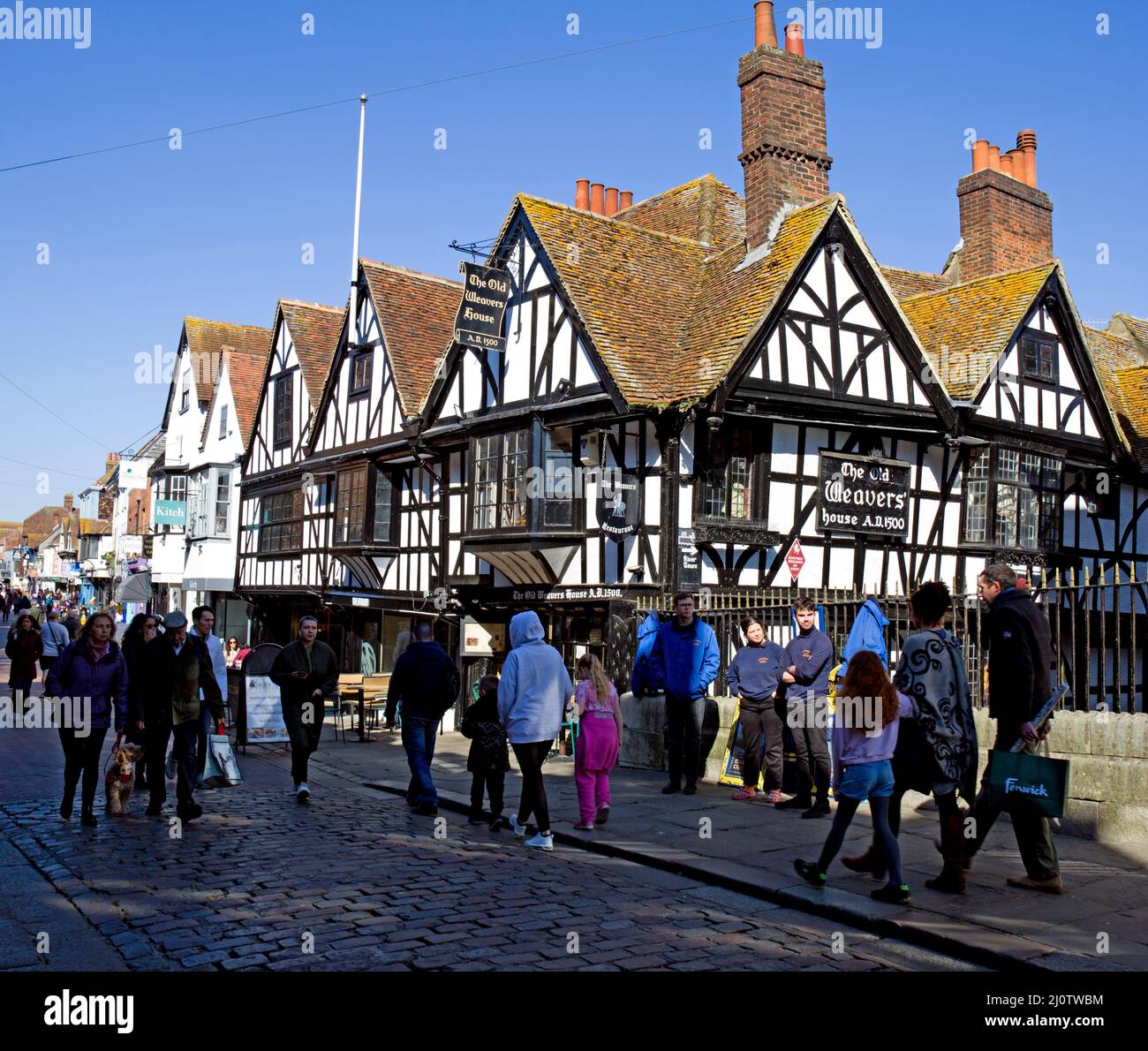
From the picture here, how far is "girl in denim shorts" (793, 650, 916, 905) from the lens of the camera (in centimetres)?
649

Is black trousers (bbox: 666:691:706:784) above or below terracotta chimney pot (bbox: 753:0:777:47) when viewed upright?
below

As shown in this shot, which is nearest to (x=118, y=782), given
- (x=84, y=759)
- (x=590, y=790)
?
(x=84, y=759)

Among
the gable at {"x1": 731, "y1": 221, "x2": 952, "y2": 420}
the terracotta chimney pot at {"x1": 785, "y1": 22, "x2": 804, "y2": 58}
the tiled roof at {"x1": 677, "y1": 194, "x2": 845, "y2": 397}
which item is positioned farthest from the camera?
the terracotta chimney pot at {"x1": 785, "y1": 22, "x2": 804, "y2": 58}

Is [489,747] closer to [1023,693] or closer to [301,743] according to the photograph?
[301,743]

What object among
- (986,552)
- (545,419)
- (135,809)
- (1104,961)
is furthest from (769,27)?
(1104,961)

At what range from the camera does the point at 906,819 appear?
375 inches

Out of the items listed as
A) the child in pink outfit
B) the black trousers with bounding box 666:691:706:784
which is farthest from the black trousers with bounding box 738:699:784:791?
the child in pink outfit

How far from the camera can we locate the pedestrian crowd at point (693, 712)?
6.66 m

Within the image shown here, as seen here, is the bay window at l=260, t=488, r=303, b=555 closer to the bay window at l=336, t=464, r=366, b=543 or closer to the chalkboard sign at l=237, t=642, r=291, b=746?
the bay window at l=336, t=464, r=366, b=543

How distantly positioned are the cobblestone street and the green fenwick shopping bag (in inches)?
45.7

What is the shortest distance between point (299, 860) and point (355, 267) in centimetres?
1865

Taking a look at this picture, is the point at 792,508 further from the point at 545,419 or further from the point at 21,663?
the point at 21,663

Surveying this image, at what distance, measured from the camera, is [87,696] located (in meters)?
9.17

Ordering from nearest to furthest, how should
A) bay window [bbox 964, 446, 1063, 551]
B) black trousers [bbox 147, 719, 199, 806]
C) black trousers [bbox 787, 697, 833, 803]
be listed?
black trousers [bbox 147, 719, 199, 806] < black trousers [bbox 787, 697, 833, 803] < bay window [bbox 964, 446, 1063, 551]
